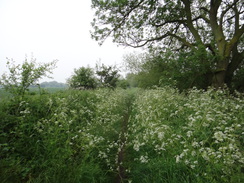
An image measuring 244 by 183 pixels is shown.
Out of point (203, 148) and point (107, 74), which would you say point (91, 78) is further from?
point (203, 148)

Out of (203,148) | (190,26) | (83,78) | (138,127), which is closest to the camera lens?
(203,148)

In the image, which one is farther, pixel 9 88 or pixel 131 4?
pixel 131 4

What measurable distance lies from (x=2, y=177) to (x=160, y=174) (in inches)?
119

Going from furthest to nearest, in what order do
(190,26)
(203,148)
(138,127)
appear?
1. (190,26)
2. (138,127)
3. (203,148)

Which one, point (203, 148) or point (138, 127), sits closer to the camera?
point (203, 148)

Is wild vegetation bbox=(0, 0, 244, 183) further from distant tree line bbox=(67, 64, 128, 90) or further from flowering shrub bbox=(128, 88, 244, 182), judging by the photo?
distant tree line bbox=(67, 64, 128, 90)

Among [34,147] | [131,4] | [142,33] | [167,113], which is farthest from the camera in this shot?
[142,33]

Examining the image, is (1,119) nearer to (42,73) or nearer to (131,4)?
(42,73)

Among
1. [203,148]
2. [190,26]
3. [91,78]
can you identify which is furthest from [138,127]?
[91,78]

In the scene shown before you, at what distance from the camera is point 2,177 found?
7.35 feet

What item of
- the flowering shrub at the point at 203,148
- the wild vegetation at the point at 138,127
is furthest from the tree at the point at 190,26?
the flowering shrub at the point at 203,148

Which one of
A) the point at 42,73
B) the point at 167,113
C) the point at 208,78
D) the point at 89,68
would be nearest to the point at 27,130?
the point at 42,73

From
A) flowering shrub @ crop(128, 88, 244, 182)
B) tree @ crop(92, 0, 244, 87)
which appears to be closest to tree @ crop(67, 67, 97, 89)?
tree @ crop(92, 0, 244, 87)

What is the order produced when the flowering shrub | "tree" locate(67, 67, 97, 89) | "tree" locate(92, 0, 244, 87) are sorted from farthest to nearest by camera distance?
1. "tree" locate(67, 67, 97, 89)
2. "tree" locate(92, 0, 244, 87)
3. the flowering shrub
